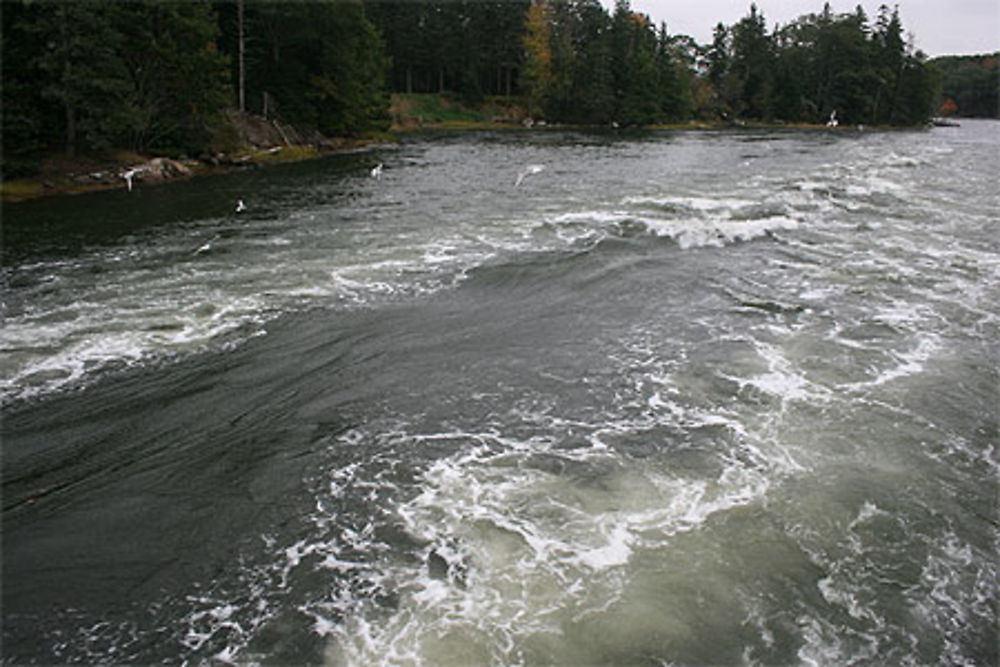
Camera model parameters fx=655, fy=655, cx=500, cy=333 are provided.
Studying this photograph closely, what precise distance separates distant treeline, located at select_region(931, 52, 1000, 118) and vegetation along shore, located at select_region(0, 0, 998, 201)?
54.3 metres

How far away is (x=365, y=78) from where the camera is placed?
44.8 metres

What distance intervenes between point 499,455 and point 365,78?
142ft

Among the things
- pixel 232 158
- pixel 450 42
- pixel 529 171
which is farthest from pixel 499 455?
pixel 450 42

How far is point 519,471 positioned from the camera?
21.1 feet

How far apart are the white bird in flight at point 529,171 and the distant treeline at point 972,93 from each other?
141 metres

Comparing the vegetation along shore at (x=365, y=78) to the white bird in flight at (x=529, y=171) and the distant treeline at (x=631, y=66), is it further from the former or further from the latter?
the white bird in flight at (x=529, y=171)

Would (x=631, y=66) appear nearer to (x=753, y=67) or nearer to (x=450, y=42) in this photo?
(x=450, y=42)

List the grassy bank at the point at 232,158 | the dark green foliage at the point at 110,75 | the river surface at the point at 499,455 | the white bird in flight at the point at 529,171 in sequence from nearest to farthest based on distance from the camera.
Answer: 1. the river surface at the point at 499,455
2. the grassy bank at the point at 232,158
3. the dark green foliage at the point at 110,75
4. the white bird in flight at the point at 529,171

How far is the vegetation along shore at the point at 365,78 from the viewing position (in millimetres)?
23594

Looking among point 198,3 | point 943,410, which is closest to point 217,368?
point 943,410

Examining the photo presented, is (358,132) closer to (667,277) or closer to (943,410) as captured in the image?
(667,277)

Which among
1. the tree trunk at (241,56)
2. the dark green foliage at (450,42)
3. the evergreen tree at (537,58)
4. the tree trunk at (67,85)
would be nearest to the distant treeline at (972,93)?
the evergreen tree at (537,58)

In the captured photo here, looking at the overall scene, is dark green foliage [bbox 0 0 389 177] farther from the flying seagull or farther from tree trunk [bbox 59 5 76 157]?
the flying seagull

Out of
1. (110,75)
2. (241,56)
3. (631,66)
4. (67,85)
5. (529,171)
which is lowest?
(529,171)
